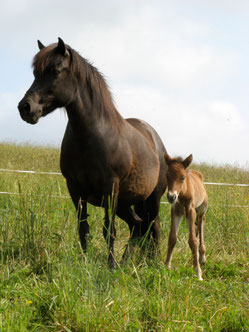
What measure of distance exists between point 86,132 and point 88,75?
57 cm

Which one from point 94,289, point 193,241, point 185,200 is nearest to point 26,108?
point 94,289

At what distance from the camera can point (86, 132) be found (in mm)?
4504

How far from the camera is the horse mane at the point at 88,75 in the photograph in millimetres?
4230

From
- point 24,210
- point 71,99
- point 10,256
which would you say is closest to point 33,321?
point 10,256

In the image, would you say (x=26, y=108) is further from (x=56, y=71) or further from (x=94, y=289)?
(x=94, y=289)

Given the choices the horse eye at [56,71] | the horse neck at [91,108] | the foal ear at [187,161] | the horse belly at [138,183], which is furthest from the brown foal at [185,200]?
the horse eye at [56,71]

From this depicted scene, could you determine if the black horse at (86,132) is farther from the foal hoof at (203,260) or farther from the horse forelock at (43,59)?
the foal hoof at (203,260)

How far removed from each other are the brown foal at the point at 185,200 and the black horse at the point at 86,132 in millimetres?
440

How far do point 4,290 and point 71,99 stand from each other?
1851mm

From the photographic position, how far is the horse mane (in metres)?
4.23

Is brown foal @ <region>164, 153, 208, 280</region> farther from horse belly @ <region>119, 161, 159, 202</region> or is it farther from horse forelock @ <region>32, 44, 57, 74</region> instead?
horse forelock @ <region>32, 44, 57, 74</region>

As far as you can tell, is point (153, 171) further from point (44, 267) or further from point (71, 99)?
point (44, 267)

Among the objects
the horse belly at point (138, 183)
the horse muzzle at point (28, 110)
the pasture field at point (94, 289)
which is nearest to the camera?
the pasture field at point (94, 289)

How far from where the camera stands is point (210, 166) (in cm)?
1376
